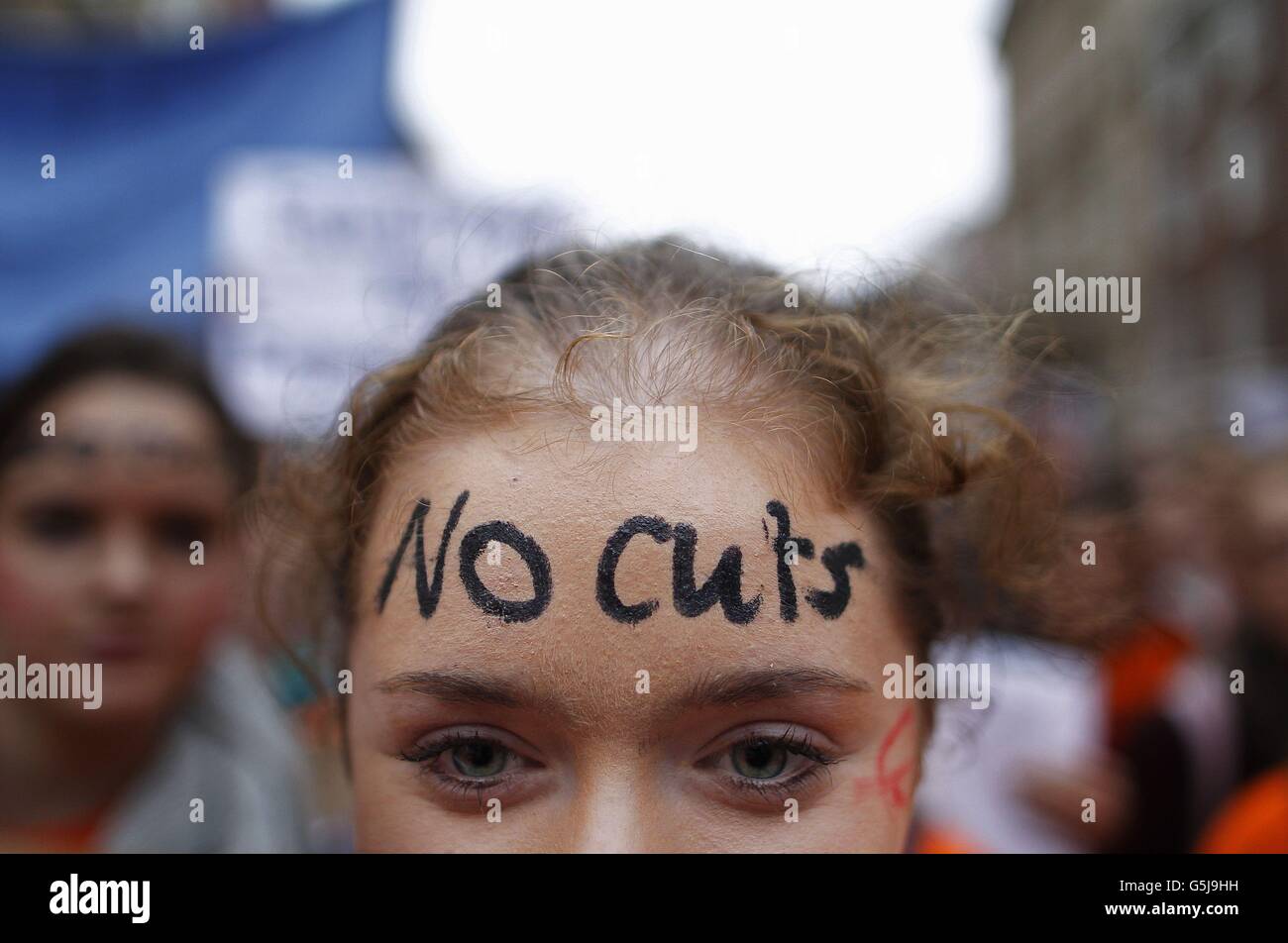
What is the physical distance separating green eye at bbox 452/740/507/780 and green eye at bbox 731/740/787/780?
0.28 meters

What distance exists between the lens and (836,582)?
1188mm

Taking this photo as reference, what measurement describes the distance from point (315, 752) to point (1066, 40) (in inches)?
890

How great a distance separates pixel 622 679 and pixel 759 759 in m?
0.20

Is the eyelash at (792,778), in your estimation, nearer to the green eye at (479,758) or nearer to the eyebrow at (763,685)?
the eyebrow at (763,685)

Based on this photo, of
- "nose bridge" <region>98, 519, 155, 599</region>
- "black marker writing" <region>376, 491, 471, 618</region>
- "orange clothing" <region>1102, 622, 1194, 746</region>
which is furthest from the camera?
"orange clothing" <region>1102, 622, 1194, 746</region>

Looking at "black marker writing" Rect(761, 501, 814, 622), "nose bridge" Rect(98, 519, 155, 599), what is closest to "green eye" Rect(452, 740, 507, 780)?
"black marker writing" Rect(761, 501, 814, 622)

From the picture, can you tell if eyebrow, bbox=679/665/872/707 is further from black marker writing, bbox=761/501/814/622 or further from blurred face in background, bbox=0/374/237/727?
blurred face in background, bbox=0/374/237/727

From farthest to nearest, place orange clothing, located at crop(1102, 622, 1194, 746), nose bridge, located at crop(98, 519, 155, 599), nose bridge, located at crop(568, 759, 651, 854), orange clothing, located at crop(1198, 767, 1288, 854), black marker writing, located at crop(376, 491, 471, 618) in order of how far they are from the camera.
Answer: orange clothing, located at crop(1102, 622, 1194, 746)
nose bridge, located at crop(98, 519, 155, 599)
orange clothing, located at crop(1198, 767, 1288, 854)
black marker writing, located at crop(376, 491, 471, 618)
nose bridge, located at crop(568, 759, 651, 854)

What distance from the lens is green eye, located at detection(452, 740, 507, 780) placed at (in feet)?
3.80

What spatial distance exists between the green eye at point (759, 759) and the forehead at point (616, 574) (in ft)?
0.34

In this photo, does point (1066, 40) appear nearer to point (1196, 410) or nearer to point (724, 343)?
point (1196, 410)

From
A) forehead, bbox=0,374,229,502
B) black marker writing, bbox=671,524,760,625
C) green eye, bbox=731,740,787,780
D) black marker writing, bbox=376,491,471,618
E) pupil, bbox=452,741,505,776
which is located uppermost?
forehead, bbox=0,374,229,502

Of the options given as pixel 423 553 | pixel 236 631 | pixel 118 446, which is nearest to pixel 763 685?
pixel 423 553
